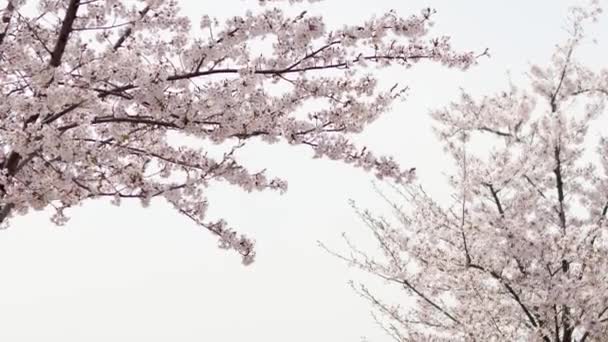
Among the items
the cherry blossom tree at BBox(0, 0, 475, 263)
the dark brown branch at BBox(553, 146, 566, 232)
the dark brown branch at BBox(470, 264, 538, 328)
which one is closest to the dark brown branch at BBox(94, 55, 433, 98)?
the cherry blossom tree at BBox(0, 0, 475, 263)

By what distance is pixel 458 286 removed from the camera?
8.02m

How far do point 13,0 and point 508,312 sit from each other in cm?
613

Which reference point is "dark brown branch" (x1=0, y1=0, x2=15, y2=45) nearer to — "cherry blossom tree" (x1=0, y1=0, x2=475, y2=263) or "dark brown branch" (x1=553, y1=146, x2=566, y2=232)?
"cherry blossom tree" (x1=0, y1=0, x2=475, y2=263)

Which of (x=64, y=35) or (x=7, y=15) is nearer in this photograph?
(x=64, y=35)

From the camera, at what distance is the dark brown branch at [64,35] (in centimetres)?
440

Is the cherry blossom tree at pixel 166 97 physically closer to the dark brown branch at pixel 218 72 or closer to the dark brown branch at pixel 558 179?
the dark brown branch at pixel 218 72

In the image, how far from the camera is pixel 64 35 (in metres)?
4.41

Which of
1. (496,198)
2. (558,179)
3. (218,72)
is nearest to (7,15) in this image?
(218,72)

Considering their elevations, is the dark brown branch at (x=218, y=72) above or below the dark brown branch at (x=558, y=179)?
below

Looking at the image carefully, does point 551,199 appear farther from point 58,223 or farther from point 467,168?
point 58,223

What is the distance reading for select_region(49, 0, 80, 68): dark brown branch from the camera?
440 cm

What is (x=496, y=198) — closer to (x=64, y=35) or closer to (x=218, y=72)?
(x=218, y=72)

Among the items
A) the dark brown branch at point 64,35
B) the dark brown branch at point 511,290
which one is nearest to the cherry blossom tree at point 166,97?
the dark brown branch at point 64,35

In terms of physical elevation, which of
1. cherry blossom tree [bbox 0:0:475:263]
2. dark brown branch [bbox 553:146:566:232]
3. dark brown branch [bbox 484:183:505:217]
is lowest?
cherry blossom tree [bbox 0:0:475:263]
